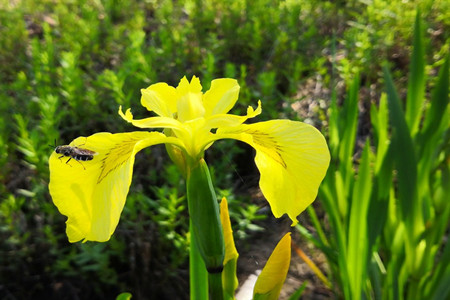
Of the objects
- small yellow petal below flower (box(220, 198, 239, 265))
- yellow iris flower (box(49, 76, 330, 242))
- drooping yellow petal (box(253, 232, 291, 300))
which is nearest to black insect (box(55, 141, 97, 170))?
yellow iris flower (box(49, 76, 330, 242))

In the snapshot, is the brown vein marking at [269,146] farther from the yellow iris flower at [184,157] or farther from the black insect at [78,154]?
the black insect at [78,154]

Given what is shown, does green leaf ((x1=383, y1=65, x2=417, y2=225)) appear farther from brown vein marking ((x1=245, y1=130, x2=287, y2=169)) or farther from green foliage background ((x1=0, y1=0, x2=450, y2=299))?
brown vein marking ((x1=245, y1=130, x2=287, y2=169))

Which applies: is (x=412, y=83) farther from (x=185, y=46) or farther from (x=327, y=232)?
(x=185, y=46)

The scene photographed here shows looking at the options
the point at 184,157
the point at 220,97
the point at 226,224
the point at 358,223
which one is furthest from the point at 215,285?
the point at 358,223

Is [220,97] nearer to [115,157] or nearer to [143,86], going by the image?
[115,157]

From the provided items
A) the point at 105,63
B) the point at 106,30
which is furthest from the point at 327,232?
the point at 106,30

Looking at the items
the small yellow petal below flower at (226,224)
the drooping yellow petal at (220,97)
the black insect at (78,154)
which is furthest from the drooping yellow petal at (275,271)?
the black insect at (78,154)

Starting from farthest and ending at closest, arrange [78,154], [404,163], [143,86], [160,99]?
[143,86] < [404,163] < [160,99] < [78,154]

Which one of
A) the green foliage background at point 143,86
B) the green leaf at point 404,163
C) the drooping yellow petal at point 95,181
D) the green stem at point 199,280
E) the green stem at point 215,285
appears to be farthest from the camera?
the green foliage background at point 143,86
